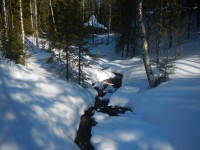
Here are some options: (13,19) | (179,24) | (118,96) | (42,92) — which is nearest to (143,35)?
(118,96)

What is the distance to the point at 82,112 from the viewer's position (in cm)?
1371

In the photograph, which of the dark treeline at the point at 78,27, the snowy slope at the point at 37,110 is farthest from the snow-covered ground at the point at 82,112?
the dark treeline at the point at 78,27

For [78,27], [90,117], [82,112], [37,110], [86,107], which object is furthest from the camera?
[78,27]

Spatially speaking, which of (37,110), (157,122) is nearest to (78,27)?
(37,110)

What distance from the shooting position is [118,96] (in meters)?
15.9

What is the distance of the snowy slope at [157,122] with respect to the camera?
31.4 ft

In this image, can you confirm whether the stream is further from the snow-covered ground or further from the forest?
the snow-covered ground

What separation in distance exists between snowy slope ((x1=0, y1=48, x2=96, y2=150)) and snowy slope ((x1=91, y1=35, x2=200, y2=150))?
52.2 inches

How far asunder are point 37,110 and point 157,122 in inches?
191

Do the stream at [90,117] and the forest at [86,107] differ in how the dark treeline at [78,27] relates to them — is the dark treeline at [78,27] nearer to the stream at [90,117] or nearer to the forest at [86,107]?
the forest at [86,107]

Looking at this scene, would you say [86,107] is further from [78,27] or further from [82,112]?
[78,27]

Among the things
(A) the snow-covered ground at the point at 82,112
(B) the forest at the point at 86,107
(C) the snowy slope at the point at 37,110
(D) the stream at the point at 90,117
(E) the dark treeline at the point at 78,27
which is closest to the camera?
(C) the snowy slope at the point at 37,110

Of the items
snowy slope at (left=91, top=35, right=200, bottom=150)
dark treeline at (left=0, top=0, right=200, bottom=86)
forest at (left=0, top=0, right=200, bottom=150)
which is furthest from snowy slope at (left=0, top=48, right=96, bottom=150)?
dark treeline at (left=0, top=0, right=200, bottom=86)

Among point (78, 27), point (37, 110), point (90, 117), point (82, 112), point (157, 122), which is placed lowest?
point (90, 117)
